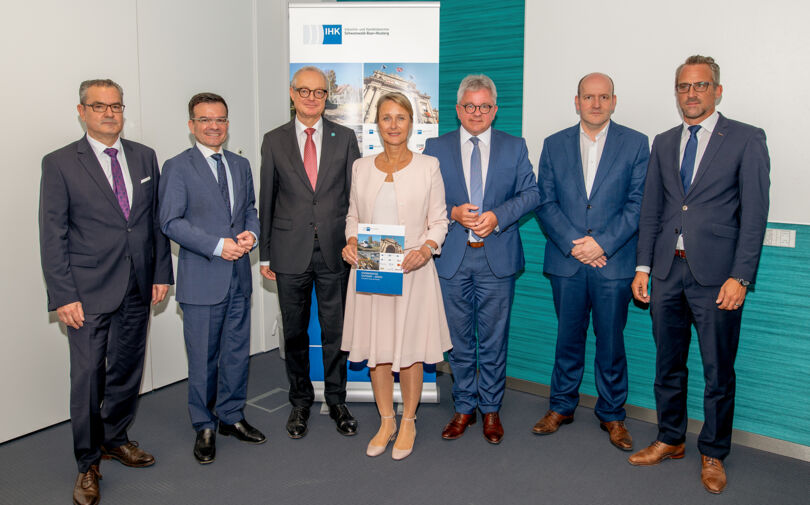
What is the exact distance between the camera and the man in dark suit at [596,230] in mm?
3061

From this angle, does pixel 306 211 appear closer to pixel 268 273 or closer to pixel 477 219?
pixel 268 273

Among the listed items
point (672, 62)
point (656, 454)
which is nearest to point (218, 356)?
point (656, 454)

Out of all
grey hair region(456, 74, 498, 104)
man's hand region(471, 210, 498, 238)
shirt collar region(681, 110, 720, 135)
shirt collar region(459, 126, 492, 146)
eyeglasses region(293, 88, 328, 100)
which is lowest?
man's hand region(471, 210, 498, 238)

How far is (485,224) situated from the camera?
2965mm

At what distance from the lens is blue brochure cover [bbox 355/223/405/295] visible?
2691 mm

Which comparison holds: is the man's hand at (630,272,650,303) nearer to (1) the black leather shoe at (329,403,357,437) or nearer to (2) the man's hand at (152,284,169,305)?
(1) the black leather shoe at (329,403,357,437)

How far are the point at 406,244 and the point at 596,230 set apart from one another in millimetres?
1099

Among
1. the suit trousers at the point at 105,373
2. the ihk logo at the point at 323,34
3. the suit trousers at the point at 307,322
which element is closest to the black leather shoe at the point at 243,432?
the suit trousers at the point at 307,322

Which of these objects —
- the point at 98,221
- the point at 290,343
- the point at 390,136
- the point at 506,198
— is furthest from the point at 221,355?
the point at 506,198

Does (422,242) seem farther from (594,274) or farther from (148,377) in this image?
(148,377)

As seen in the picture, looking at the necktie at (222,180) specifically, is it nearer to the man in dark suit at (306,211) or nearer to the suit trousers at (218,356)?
the man in dark suit at (306,211)

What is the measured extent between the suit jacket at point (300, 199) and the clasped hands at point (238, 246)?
8.9 inches

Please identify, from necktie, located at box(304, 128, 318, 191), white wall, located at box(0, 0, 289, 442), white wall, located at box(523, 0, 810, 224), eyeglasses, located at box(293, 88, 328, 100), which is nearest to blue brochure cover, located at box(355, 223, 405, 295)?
necktie, located at box(304, 128, 318, 191)

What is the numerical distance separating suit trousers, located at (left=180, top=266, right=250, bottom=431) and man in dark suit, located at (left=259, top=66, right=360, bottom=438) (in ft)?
0.83
